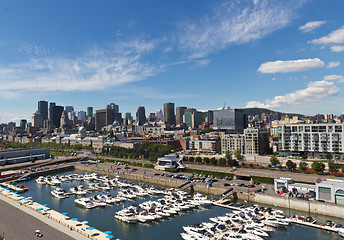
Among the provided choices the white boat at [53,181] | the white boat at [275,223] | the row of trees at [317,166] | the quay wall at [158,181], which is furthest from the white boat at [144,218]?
the row of trees at [317,166]

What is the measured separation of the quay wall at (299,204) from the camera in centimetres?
4400

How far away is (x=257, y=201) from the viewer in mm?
52562

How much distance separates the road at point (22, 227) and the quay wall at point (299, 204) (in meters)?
37.3

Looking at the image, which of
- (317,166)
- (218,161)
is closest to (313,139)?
(317,166)

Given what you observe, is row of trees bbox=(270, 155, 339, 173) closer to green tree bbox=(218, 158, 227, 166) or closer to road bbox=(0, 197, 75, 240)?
green tree bbox=(218, 158, 227, 166)

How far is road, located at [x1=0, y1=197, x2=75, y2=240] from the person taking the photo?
3400 cm

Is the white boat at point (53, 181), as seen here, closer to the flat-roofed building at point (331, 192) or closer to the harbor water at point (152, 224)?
the harbor water at point (152, 224)

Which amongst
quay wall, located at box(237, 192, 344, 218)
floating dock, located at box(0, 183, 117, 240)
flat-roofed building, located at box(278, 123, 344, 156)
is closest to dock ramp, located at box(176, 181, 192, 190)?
quay wall, located at box(237, 192, 344, 218)

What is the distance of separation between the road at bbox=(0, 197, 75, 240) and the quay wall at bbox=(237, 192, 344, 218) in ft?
122

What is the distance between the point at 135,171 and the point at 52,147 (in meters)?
103

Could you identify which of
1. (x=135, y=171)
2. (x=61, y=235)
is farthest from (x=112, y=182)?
(x=61, y=235)

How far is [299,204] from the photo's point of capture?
47.7 metres

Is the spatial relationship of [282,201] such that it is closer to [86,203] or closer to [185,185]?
[185,185]

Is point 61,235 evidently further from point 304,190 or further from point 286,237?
point 304,190
